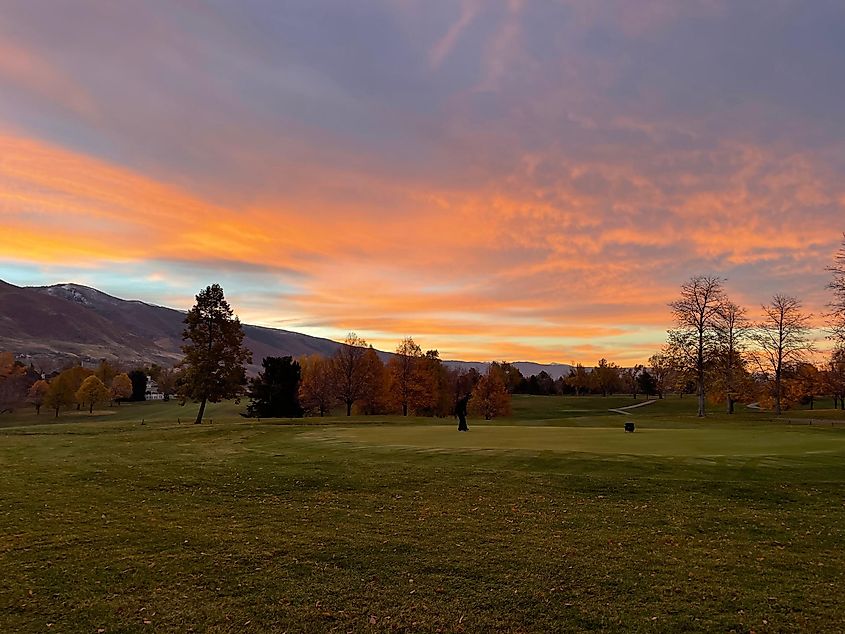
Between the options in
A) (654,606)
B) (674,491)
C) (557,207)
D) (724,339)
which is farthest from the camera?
(724,339)

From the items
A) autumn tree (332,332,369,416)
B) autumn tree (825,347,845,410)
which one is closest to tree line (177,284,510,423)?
autumn tree (332,332,369,416)

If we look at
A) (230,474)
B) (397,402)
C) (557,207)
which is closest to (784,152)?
(557,207)

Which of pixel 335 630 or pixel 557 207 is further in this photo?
pixel 557 207

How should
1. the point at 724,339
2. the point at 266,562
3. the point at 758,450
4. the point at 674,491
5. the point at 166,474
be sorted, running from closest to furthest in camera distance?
the point at 266,562 < the point at 674,491 < the point at 166,474 < the point at 758,450 < the point at 724,339

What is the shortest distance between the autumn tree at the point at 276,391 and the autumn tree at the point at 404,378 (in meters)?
14.4

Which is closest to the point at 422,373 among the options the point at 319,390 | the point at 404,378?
the point at 404,378

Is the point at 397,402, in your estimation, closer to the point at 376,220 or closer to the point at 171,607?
the point at 376,220

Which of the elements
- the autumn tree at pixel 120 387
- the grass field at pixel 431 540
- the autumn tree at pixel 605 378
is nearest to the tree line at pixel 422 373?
the autumn tree at pixel 120 387

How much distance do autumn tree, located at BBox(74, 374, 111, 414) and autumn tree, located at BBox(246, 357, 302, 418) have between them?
44140 mm

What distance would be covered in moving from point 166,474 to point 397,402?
56.2 metres

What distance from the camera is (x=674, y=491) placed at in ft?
54.0

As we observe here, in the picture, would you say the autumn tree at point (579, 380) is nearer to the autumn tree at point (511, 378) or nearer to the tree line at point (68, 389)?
the autumn tree at point (511, 378)

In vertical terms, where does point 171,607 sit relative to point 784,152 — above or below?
below

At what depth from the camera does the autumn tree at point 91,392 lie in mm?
93688
